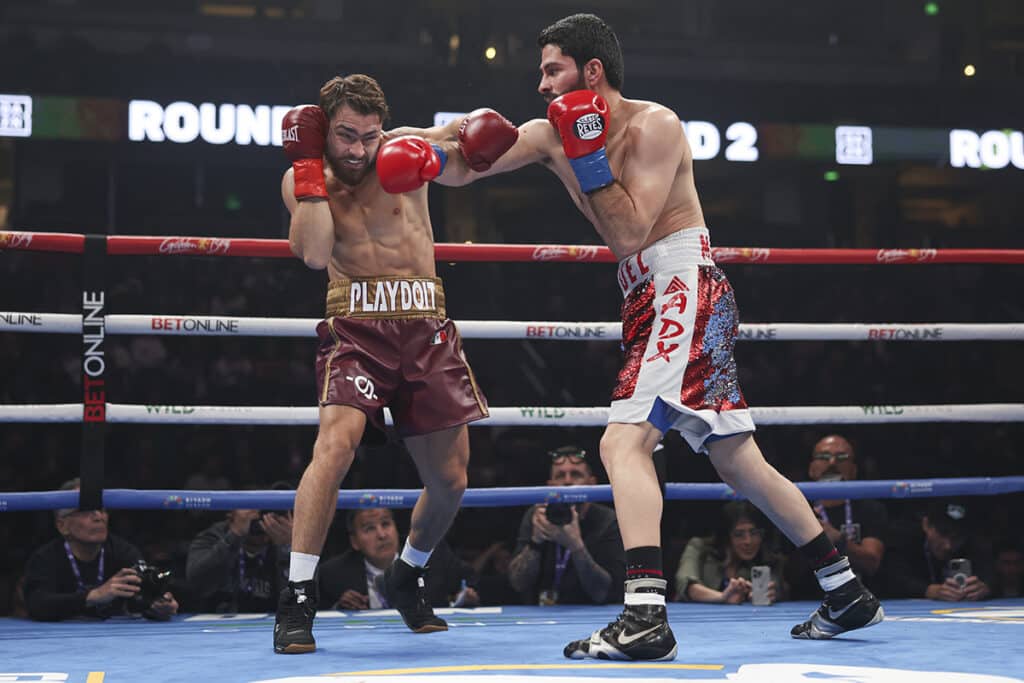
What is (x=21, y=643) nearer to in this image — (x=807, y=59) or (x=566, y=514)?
(x=566, y=514)

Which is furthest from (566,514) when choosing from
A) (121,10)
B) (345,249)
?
(121,10)

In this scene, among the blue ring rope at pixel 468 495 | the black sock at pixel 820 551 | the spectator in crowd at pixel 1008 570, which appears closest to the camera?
the black sock at pixel 820 551

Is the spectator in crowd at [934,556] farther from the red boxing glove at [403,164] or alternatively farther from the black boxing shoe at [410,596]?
the red boxing glove at [403,164]

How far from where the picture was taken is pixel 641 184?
2.59 meters

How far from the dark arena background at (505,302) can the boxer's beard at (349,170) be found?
0.54m

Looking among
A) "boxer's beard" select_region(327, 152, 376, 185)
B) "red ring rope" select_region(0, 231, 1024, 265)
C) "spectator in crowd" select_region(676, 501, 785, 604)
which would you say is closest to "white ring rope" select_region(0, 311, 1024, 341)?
"red ring rope" select_region(0, 231, 1024, 265)

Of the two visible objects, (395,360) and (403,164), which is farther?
(395,360)

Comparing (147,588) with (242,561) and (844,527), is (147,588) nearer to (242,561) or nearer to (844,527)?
(242,561)

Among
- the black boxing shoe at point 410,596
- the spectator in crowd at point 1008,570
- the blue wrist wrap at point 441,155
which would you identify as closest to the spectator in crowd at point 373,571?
the black boxing shoe at point 410,596

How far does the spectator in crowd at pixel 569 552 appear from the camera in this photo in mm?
3854

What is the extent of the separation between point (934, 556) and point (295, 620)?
2.51 meters

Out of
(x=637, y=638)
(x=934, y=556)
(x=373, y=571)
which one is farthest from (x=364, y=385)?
(x=934, y=556)

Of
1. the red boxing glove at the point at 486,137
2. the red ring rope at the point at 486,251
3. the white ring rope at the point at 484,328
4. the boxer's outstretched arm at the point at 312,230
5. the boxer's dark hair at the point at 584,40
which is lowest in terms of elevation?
the white ring rope at the point at 484,328

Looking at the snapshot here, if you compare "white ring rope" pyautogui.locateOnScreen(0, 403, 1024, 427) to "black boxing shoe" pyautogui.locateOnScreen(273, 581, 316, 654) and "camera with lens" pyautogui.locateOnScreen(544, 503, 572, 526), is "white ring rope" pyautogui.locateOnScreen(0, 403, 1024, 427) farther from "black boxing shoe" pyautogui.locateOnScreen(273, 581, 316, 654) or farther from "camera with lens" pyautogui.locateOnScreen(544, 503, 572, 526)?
"black boxing shoe" pyautogui.locateOnScreen(273, 581, 316, 654)
